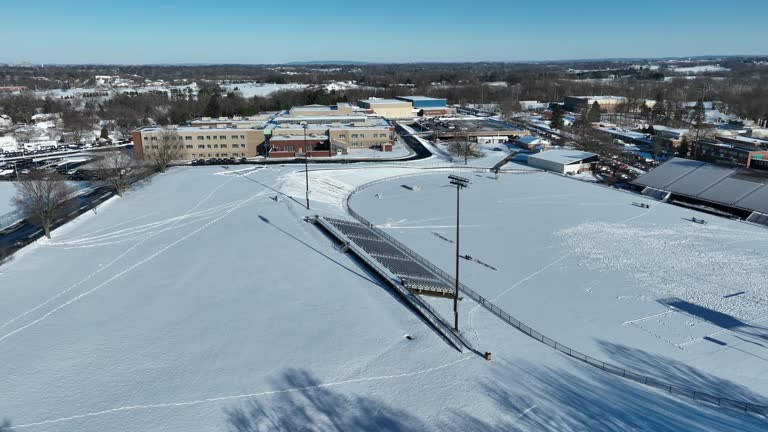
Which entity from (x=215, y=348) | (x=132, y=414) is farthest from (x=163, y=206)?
(x=132, y=414)

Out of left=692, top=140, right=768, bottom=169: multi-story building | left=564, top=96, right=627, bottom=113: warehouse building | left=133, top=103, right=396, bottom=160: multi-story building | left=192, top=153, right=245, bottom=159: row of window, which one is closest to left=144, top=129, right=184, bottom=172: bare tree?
left=133, top=103, right=396, bottom=160: multi-story building

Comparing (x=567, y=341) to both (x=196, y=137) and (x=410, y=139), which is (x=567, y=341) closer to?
(x=196, y=137)

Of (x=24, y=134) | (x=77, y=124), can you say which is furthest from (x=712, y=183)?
(x=24, y=134)

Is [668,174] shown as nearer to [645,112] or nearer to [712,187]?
[712,187]

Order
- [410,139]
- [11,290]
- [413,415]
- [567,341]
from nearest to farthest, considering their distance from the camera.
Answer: [413,415] < [567,341] < [11,290] < [410,139]

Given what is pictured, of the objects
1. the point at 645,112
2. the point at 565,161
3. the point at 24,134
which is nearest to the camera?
the point at 565,161

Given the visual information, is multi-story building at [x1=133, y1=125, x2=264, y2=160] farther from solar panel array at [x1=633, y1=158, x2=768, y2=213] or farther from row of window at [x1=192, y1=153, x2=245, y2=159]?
solar panel array at [x1=633, y1=158, x2=768, y2=213]
